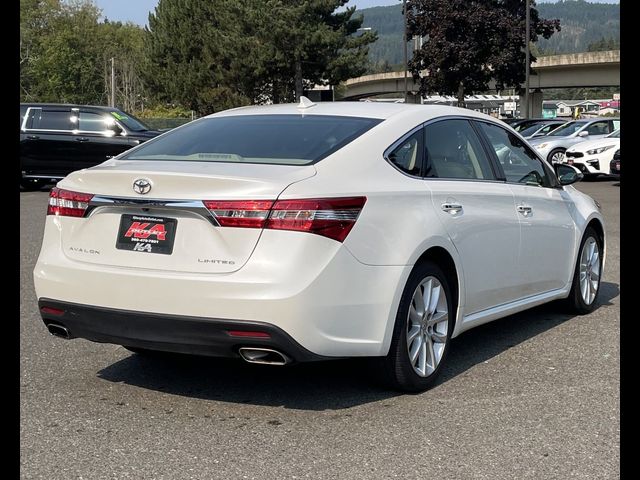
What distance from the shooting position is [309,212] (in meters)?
4.25

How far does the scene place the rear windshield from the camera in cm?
479

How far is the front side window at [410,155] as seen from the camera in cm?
499

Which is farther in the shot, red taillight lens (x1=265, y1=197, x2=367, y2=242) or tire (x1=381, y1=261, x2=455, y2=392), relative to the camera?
tire (x1=381, y1=261, x2=455, y2=392)

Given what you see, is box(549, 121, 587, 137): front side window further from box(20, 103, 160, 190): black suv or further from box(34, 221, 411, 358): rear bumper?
box(34, 221, 411, 358): rear bumper

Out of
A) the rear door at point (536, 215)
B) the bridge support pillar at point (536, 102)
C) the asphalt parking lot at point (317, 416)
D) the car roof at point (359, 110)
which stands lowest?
the asphalt parking lot at point (317, 416)

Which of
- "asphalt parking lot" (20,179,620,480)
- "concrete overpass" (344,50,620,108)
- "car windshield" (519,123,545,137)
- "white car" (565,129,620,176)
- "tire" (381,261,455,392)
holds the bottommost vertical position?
"asphalt parking lot" (20,179,620,480)

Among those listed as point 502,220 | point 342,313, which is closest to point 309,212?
point 342,313

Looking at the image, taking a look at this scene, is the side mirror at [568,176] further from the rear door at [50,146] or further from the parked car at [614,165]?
the parked car at [614,165]

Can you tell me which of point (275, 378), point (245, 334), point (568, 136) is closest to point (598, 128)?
point (568, 136)

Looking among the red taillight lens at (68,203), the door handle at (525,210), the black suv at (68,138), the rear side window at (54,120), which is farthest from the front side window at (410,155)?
the rear side window at (54,120)

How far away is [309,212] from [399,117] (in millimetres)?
1262

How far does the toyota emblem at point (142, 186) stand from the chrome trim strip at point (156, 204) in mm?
40

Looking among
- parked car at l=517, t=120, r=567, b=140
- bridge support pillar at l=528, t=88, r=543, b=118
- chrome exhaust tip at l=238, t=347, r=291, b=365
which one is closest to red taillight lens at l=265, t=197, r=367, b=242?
chrome exhaust tip at l=238, t=347, r=291, b=365

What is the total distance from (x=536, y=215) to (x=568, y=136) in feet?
65.9
